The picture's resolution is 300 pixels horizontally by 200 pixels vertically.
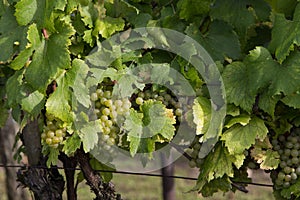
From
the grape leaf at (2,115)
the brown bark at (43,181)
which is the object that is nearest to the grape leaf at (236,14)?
the brown bark at (43,181)

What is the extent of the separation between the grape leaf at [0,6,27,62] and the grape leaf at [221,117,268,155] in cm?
68

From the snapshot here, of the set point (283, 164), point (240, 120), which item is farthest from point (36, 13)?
point (283, 164)

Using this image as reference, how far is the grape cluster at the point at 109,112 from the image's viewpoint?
182 cm

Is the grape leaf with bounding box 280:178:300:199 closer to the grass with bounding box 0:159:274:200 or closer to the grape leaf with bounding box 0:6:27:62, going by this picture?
the grape leaf with bounding box 0:6:27:62

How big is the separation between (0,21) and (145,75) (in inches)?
18.5

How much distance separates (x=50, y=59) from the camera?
1.73 metres

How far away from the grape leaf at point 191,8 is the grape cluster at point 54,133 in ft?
1.69

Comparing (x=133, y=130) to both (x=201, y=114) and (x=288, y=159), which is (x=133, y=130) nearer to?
(x=201, y=114)

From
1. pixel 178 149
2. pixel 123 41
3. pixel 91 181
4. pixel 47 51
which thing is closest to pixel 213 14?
pixel 123 41

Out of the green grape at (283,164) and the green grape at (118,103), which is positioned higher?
the green grape at (118,103)

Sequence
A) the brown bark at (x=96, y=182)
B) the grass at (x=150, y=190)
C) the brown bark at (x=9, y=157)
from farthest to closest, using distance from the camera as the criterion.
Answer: the grass at (x=150, y=190), the brown bark at (x=9, y=157), the brown bark at (x=96, y=182)

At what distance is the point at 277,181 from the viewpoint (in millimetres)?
1943

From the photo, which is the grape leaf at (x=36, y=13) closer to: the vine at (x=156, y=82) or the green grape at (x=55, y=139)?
the vine at (x=156, y=82)

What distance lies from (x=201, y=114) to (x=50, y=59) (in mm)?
477
